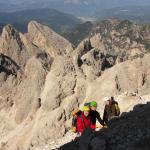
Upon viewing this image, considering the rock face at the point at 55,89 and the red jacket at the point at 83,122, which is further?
the rock face at the point at 55,89

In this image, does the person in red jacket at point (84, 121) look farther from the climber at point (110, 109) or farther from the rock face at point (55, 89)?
the rock face at point (55, 89)

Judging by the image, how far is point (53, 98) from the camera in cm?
5369

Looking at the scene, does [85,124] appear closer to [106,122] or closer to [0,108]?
[106,122]

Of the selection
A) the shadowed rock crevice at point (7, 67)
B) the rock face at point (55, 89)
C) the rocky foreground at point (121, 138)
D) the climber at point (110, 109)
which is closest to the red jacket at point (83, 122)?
the rocky foreground at point (121, 138)

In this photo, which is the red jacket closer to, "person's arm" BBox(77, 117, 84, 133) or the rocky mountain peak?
"person's arm" BBox(77, 117, 84, 133)

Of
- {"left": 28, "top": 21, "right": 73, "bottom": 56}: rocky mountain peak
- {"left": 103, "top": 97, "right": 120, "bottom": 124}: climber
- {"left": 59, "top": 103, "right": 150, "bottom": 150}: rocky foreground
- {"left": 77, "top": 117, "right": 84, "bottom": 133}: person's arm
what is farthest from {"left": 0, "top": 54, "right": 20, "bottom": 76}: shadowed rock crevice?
{"left": 59, "top": 103, "right": 150, "bottom": 150}: rocky foreground

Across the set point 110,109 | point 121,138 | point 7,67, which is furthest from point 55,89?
point 121,138

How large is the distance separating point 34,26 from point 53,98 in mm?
62337

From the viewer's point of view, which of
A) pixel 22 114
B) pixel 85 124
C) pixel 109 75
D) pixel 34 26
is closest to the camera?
pixel 85 124

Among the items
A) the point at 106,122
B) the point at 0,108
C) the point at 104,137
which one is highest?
the point at 104,137

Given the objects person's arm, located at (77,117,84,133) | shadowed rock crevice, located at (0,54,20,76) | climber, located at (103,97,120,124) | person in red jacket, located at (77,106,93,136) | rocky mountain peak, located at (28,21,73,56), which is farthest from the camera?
rocky mountain peak, located at (28,21,73,56)

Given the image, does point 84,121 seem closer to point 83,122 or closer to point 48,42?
point 83,122

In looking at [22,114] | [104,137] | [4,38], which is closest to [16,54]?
[4,38]

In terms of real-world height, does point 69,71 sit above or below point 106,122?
below
